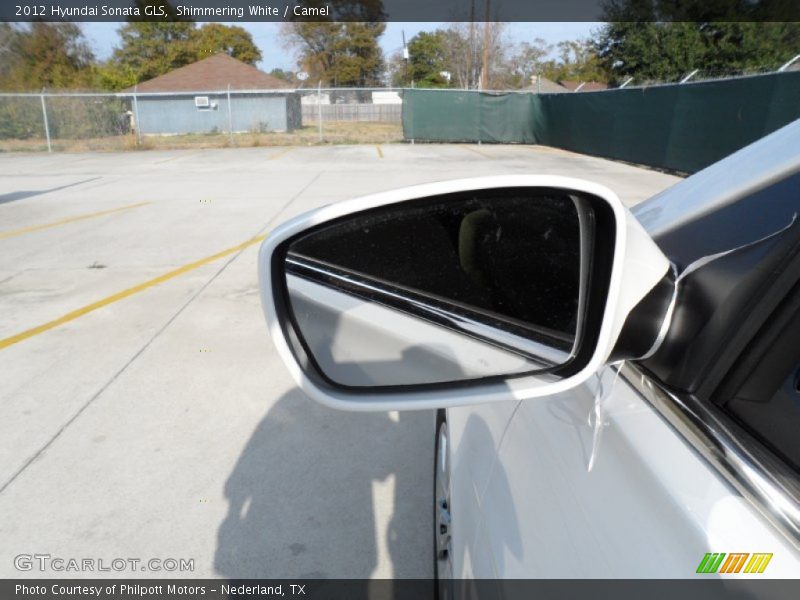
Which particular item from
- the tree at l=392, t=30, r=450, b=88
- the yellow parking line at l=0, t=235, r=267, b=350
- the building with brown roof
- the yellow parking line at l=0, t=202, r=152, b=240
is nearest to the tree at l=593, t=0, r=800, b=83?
the building with brown roof

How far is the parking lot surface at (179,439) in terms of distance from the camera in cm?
267

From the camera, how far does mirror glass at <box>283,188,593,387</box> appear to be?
1119 mm

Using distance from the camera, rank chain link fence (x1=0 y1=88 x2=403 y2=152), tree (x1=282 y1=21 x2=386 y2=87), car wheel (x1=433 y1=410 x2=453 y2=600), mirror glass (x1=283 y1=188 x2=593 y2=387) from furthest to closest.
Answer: tree (x1=282 y1=21 x2=386 y2=87) → chain link fence (x1=0 y1=88 x2=403 y2=152) → car wheel (x1=433 y1=410 x2=453 y2=600) → mirror glass (x1=283 y1=188 x2=593 y2=387)

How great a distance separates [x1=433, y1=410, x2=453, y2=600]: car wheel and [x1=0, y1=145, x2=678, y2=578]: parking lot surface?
305 millimetres

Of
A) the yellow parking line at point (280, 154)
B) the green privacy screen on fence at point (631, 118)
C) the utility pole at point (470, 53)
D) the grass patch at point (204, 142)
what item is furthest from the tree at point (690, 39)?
the yellow parking line at point (280, 154)

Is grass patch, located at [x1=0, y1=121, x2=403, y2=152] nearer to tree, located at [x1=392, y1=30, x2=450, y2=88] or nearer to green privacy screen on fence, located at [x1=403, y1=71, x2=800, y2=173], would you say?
green privacy screen on fence, located at [x1=403, y1=71, x2=800, y2=173]

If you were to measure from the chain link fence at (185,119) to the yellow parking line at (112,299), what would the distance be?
1991cm

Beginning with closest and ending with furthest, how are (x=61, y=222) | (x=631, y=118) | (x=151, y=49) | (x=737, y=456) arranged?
1. (x=737, y=456)
2. (x=61, y=222)
3. (x=631, y=118)
4. (x=151, y=49)

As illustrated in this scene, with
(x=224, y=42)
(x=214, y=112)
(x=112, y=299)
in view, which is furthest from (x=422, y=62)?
(x=112, y=299)

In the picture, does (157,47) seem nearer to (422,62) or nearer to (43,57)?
(43,57)

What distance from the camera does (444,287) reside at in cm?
129

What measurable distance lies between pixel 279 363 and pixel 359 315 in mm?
3234

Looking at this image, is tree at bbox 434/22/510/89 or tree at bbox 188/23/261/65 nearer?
tree at bbox 434/22/510/89

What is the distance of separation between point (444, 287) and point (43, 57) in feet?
171
